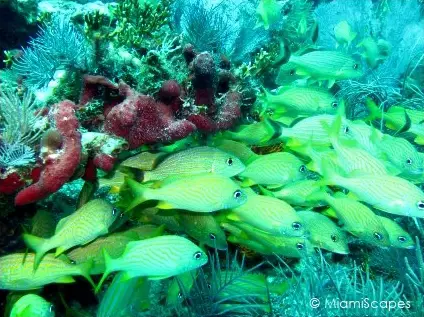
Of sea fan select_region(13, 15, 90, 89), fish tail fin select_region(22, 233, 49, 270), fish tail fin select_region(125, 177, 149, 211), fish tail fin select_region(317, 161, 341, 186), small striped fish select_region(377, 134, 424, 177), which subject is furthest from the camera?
sea fan select_region(13, 15, 90, 89)

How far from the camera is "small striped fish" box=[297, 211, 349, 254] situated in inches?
131

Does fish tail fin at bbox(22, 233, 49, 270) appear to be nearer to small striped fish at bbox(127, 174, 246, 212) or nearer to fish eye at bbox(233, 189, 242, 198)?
small striped fish at bbox(127, 174, 246, 212)

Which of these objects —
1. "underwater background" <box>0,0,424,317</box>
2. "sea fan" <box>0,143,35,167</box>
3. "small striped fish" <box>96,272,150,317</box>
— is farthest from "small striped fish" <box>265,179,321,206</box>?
"sea fan" <box>0,143,35,167</box>

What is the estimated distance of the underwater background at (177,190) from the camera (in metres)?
2.85

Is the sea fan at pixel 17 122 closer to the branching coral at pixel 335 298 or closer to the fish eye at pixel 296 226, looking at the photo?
the fish eye at pixel 296 226

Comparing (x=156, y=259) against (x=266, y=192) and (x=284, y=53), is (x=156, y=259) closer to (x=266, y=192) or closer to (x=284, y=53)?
(x=266, y=192)

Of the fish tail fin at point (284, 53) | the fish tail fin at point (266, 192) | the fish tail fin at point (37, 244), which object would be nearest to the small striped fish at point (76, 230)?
the fish tail fin at point (37, 244)

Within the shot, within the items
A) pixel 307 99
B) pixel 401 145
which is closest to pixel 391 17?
pixel 307 99

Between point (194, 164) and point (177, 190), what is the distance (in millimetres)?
421

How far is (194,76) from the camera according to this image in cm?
392

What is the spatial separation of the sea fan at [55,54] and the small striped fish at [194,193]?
5.63 ft

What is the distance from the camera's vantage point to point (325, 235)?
131 inches

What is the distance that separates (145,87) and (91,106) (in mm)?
592

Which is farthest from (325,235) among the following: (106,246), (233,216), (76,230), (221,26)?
(221,26)
